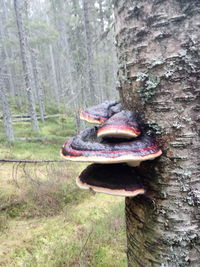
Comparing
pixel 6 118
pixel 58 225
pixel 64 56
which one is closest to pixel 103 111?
pixel 58 225

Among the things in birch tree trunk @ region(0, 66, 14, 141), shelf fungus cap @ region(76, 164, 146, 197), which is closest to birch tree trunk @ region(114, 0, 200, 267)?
shelf fungus cap @ region(76, 164, 146, 197)

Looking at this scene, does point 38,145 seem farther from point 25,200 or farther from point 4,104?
point 25,200

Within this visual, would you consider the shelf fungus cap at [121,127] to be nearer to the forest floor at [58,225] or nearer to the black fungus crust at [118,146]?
the black fungus crust at [118,146]

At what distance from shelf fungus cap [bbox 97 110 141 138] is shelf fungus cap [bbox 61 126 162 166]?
0.03 metres

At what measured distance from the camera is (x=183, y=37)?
87 centimetres

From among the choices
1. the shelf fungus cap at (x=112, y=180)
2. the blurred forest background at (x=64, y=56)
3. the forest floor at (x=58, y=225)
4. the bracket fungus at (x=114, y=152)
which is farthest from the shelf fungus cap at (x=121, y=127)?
the blurred forest background at (x=64, y=56)

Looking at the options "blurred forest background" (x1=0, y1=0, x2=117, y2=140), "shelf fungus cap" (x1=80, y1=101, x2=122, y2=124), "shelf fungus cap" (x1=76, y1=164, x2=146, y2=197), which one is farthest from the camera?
"blurred forest background" (x1=0, y1=0, x2=117, y2=140)

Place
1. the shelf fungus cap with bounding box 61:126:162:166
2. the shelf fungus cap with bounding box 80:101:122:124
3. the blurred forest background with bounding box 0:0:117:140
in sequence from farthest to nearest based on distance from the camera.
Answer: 1. the blurred forest background with bounding box 0:0:117:140
2. the shelf fungus cap with bounding box 80:101:122:124
3. the shelf fungus cap with bounding box 61:126:162:166

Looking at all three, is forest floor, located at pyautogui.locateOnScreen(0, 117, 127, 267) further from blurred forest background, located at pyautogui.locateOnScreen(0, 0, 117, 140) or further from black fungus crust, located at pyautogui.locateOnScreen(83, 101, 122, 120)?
blurred forest background, located at pyautogui.locateOnScreen(0, 0, 117, 140)

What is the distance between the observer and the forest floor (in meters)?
3.16

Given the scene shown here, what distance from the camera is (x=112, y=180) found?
37.0 inches

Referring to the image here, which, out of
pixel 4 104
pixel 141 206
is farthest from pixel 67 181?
pixel 4 104

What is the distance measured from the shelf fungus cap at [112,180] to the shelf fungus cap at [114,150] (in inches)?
2.3

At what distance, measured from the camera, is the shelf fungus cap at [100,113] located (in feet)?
A: 3.67
